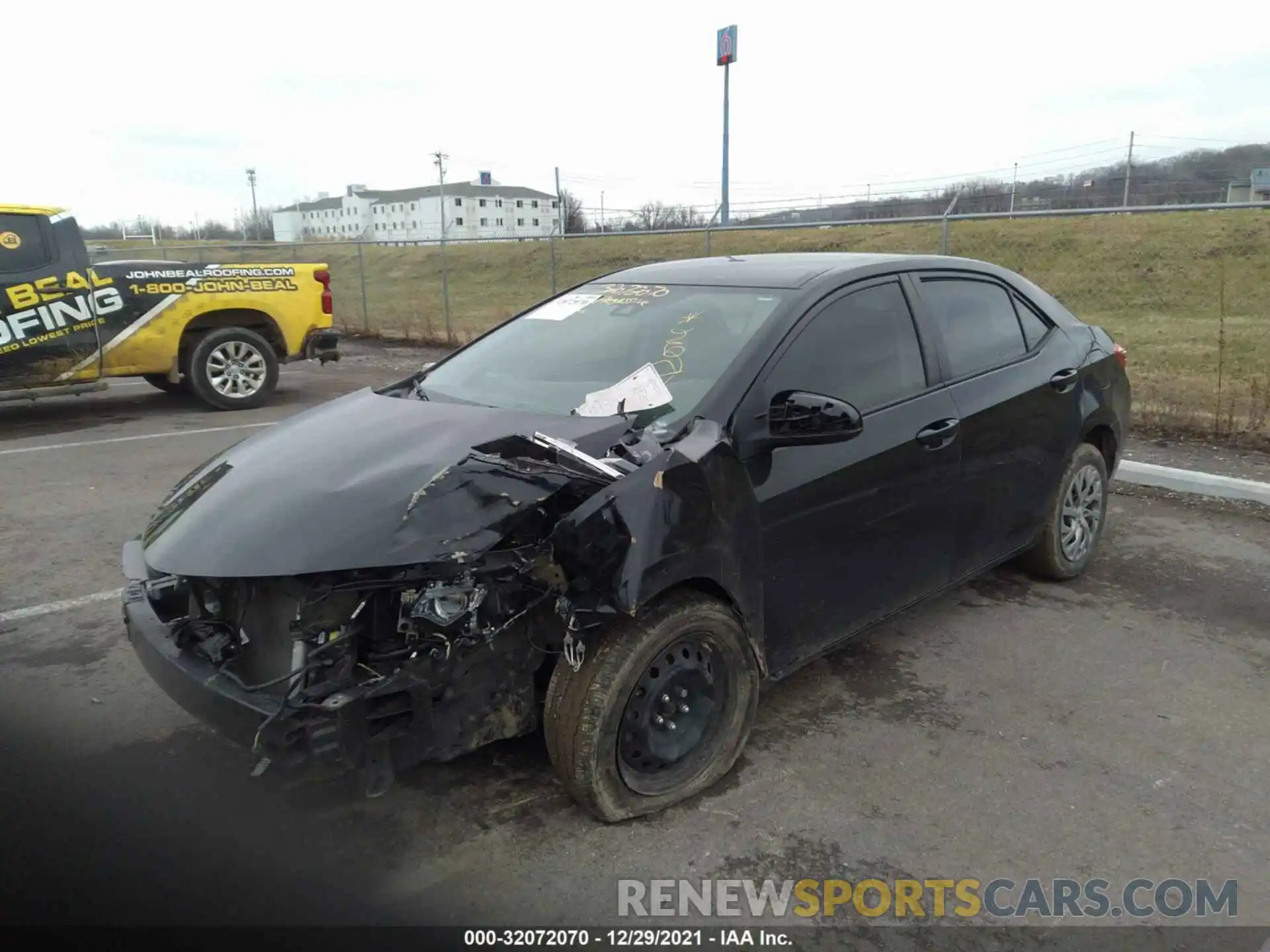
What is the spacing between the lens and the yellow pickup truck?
27.5 feet

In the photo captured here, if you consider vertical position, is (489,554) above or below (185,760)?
above

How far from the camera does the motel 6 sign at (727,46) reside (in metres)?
32.9

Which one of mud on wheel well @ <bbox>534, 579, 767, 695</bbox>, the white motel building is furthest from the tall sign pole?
the white motel building

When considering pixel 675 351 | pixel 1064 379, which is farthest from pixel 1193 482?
pixel 675 351

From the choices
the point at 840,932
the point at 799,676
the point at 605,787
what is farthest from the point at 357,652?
the point at 799,676

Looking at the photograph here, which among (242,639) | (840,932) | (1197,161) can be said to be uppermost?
(1197,161)

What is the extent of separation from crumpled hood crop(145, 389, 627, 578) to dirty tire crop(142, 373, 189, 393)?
7283 mm

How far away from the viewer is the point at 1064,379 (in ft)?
14.3

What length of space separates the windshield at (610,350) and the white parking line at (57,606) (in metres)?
2.13

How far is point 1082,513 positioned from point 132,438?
777 centimetres

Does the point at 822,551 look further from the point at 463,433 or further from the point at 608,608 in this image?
the point at 463,433

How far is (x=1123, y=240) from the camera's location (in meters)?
19.4

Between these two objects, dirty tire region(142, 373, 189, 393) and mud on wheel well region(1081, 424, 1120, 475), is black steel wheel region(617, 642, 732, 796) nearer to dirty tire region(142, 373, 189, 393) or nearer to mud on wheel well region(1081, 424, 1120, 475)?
mud on wheel well region(1081, 424, 1120, 475)

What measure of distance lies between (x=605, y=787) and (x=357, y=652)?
0.84 metres
